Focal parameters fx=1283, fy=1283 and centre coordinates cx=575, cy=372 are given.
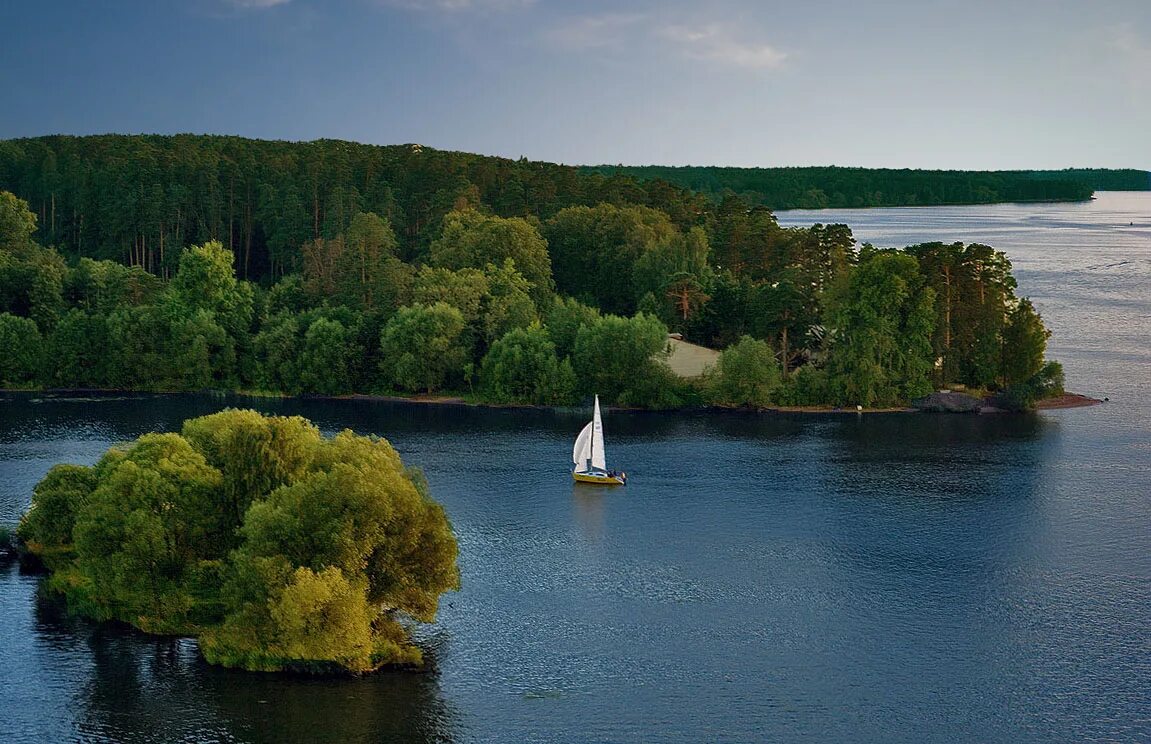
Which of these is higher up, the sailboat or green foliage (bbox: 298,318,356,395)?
green foliage (bbox: 298,318,356,395)

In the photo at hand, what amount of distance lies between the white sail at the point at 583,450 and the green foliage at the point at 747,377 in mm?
21104

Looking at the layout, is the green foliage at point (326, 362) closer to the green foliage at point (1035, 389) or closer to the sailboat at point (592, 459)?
the sailboat at point (592, 459)

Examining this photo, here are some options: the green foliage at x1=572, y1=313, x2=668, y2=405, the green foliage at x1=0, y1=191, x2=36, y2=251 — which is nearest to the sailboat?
the green foliage at x1=572, y1=313, x2=668, y2=405

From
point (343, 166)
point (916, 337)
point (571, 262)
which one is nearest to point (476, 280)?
point (571, 262)

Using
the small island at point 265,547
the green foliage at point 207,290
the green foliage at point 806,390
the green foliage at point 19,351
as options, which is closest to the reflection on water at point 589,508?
the small island at point 265,547

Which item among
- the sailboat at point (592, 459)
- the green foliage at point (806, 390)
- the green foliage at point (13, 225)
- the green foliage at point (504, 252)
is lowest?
the sailboat at point (592, 459)

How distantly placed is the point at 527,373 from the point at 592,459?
904 inches

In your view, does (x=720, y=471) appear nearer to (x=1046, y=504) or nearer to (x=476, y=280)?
(x=1046, y=504)

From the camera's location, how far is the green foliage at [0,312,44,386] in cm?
9069

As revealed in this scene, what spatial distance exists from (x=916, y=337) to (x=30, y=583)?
56.9 m

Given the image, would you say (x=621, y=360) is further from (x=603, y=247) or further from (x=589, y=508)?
(x=603, y=247)

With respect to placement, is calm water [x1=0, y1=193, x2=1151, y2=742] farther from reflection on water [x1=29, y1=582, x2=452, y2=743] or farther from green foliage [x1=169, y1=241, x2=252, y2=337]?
green foliage [x1=169, y1=241, x2=252, y2=337]

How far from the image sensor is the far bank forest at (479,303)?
8444 cm

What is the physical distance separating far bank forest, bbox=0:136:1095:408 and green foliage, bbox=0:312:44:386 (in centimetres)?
14
